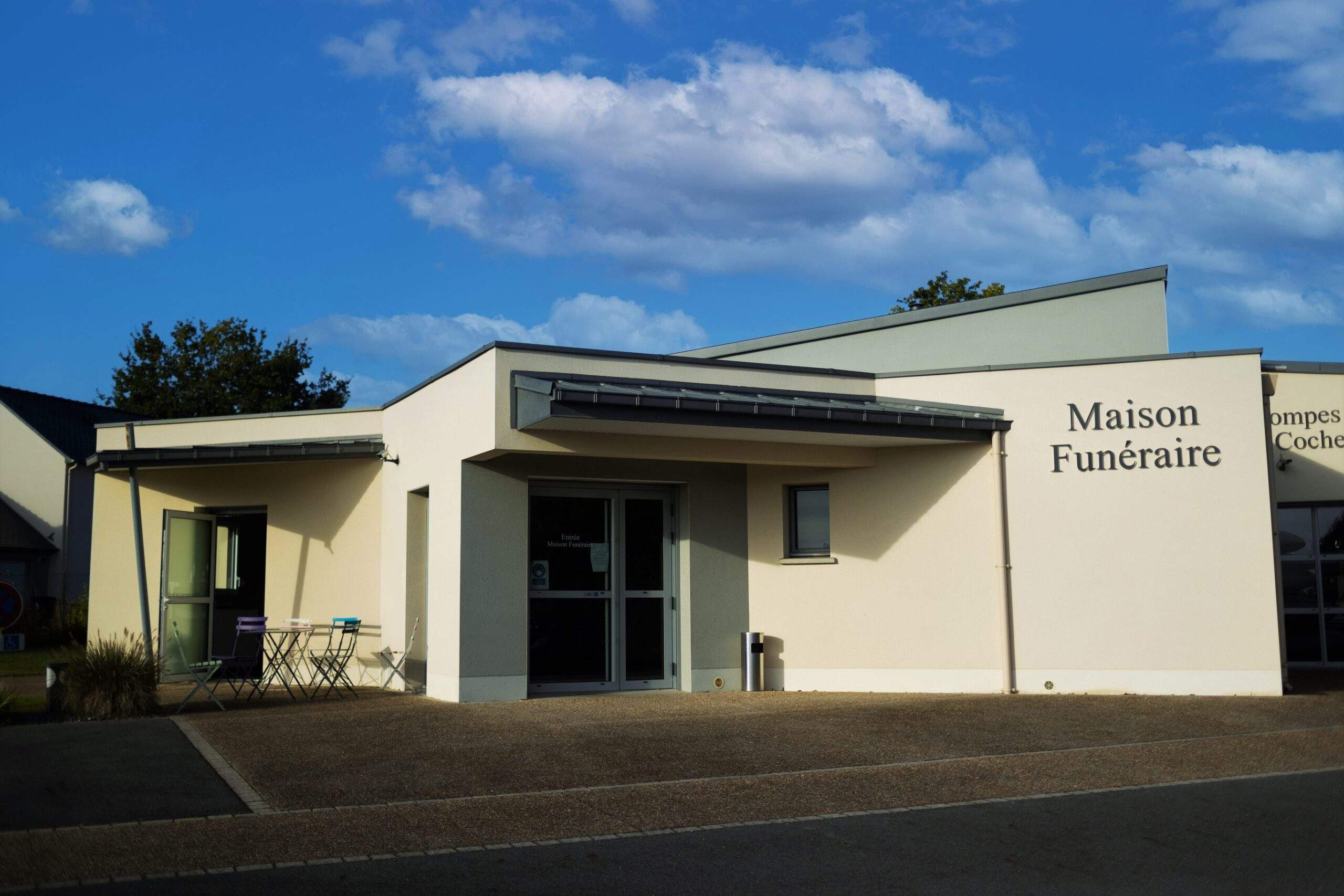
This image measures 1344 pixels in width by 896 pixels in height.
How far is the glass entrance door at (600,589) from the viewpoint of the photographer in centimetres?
1297

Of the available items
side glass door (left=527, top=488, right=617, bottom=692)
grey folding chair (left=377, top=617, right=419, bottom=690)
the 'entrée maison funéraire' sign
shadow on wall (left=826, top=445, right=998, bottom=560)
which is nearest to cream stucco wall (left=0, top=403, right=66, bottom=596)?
grey folding chair (left=377, top=617, right=419, bottom=690)

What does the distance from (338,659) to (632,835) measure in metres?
8.46

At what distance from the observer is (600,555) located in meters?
13.3

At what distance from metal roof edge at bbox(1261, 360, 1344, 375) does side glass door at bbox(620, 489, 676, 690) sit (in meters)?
9.11

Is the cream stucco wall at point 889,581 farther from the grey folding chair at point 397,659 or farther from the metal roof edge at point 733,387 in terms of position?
the grey folding chair at point 397,659

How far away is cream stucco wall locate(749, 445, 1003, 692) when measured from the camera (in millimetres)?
12961

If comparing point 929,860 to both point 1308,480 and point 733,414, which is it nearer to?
point 733,414

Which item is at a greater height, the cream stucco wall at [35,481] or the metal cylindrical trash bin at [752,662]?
the cream stucco wall at [35,481]

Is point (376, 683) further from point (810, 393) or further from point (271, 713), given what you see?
point (810, 393)

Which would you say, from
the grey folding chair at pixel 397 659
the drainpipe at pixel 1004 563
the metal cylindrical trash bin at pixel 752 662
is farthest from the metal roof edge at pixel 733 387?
the grey folding chair at pixel 397 659

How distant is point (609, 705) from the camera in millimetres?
11805

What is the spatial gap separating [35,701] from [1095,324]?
14.6 metres

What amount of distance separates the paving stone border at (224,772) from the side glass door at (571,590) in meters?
3.73

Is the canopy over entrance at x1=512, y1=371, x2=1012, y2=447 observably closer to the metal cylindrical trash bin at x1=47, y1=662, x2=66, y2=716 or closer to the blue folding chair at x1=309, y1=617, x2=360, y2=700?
the blue folding chair at x1=309, y1=617, x2=360, y2=700
